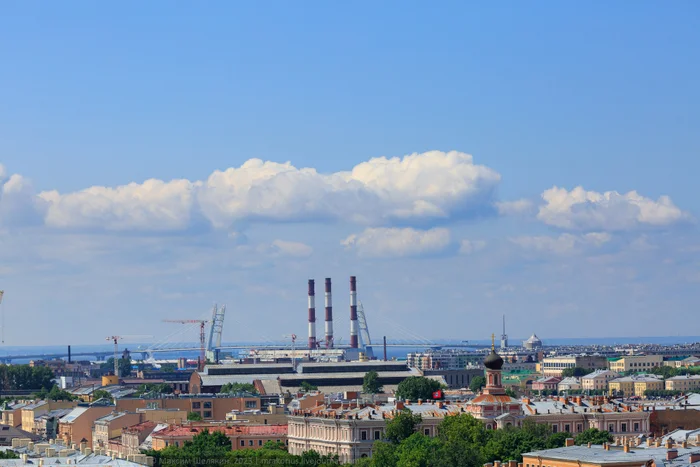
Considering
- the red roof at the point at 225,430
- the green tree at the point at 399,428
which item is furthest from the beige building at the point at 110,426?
the green tree at the point at 399,428

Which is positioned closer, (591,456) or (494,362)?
(591,456)

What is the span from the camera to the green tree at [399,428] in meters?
109

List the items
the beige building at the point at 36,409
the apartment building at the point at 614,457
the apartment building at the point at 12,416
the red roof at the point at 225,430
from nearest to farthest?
the apartment building at the point at 614,457 < the red roof at the point at 225,430 < the beige building at the point at 36,409 < the apartment building at the point at 12,416

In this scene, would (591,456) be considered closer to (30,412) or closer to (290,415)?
(290,415)

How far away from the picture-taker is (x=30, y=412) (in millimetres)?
153125

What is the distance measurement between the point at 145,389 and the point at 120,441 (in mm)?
68110

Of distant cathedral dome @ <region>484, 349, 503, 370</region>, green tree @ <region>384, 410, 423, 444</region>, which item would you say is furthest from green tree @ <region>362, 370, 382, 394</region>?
green tree @ <region>384, 410, 423, 444</region>

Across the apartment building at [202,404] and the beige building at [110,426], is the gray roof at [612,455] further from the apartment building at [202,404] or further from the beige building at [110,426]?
the apartment building at [202,404]

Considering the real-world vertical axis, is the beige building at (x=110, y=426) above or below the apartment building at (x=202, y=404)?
below

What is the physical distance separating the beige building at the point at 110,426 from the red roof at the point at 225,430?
8.19m

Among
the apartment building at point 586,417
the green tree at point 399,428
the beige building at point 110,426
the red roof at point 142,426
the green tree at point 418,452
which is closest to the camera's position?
the green tree at point 418,452

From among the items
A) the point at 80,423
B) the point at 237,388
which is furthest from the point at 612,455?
the point at 237,388

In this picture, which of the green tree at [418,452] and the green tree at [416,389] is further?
the green tree at [416,389]

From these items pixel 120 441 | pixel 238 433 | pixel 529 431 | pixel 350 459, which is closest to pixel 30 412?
pixel 120 441
